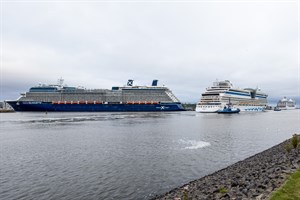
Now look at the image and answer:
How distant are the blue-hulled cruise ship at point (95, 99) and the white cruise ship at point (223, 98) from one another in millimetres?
15463

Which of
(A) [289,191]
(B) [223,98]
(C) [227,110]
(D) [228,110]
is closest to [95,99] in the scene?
(B) [223,98]

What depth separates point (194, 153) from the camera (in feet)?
67.4

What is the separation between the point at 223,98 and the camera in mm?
113562

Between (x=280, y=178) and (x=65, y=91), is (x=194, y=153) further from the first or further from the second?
(x=65, y=91)

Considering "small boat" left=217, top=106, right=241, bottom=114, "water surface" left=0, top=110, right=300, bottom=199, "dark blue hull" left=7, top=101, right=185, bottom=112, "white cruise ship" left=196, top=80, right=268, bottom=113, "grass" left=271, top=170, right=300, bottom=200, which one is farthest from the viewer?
"dark blue hull" left=7, top=101, right=185, bottom=112

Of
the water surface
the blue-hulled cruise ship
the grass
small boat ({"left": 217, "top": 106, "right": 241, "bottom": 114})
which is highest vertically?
the blue-hulled cruise ship

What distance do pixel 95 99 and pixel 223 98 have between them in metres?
62.4

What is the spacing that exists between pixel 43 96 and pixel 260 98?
407ft

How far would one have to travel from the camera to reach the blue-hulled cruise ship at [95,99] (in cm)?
11519

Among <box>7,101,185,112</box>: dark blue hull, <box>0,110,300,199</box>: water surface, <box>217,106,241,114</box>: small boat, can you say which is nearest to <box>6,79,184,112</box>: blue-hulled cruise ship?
<box>7,101,185,112</box>: dark blue hull

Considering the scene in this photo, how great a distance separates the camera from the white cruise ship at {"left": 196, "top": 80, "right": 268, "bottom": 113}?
11369 centimetres

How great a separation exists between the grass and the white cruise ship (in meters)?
107

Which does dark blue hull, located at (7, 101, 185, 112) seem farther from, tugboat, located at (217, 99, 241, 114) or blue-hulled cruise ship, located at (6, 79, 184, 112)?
tugboat, located at (217, 99, 241, 114)

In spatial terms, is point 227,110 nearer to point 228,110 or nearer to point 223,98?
point 228,110
